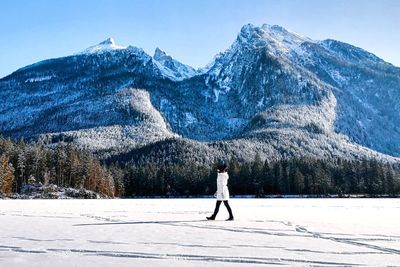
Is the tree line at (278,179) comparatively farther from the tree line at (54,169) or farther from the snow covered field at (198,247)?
the snow covered field at (198,247)

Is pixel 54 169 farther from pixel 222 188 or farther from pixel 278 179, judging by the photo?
pixel 222 188

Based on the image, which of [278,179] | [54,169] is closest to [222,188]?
[54,169]

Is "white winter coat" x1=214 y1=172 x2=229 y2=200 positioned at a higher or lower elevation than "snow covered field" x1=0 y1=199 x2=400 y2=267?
higher

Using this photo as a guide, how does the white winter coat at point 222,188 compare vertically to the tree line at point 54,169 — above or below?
below

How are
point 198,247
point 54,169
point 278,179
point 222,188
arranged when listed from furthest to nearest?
point 278,179 < point 54,169 < point 222,188 < point 198,247

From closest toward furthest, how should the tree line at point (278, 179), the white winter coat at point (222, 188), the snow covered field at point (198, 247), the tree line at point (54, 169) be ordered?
the snow covered field at point (198, 247)
the white winter coat at point (222, 188)
the tree line at point (54, 169)
the tree line at point (278, 179)

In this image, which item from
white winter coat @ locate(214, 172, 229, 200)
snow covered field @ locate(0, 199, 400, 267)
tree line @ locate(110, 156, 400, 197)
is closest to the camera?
snow covered field @ locate(0, 199, 400, 267)

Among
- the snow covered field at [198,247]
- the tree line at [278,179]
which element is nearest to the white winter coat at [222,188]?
the snow covered field at [198,247]

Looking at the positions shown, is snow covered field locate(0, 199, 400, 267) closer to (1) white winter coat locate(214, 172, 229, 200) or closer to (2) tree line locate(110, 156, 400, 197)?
(1) white winter coat locate(214, 172, 229, 200)

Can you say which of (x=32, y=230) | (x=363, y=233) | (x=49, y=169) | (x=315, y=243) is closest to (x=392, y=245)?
(x=315, y=243)

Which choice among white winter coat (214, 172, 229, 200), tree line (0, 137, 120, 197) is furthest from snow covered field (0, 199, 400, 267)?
tree line (0, 137, 120, 197)

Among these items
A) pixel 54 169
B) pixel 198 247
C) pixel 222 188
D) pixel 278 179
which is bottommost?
pixel 198 247

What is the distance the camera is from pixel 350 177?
14488 cm

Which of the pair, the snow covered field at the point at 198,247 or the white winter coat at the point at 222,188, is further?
the white winter coat at the point at 222,188
